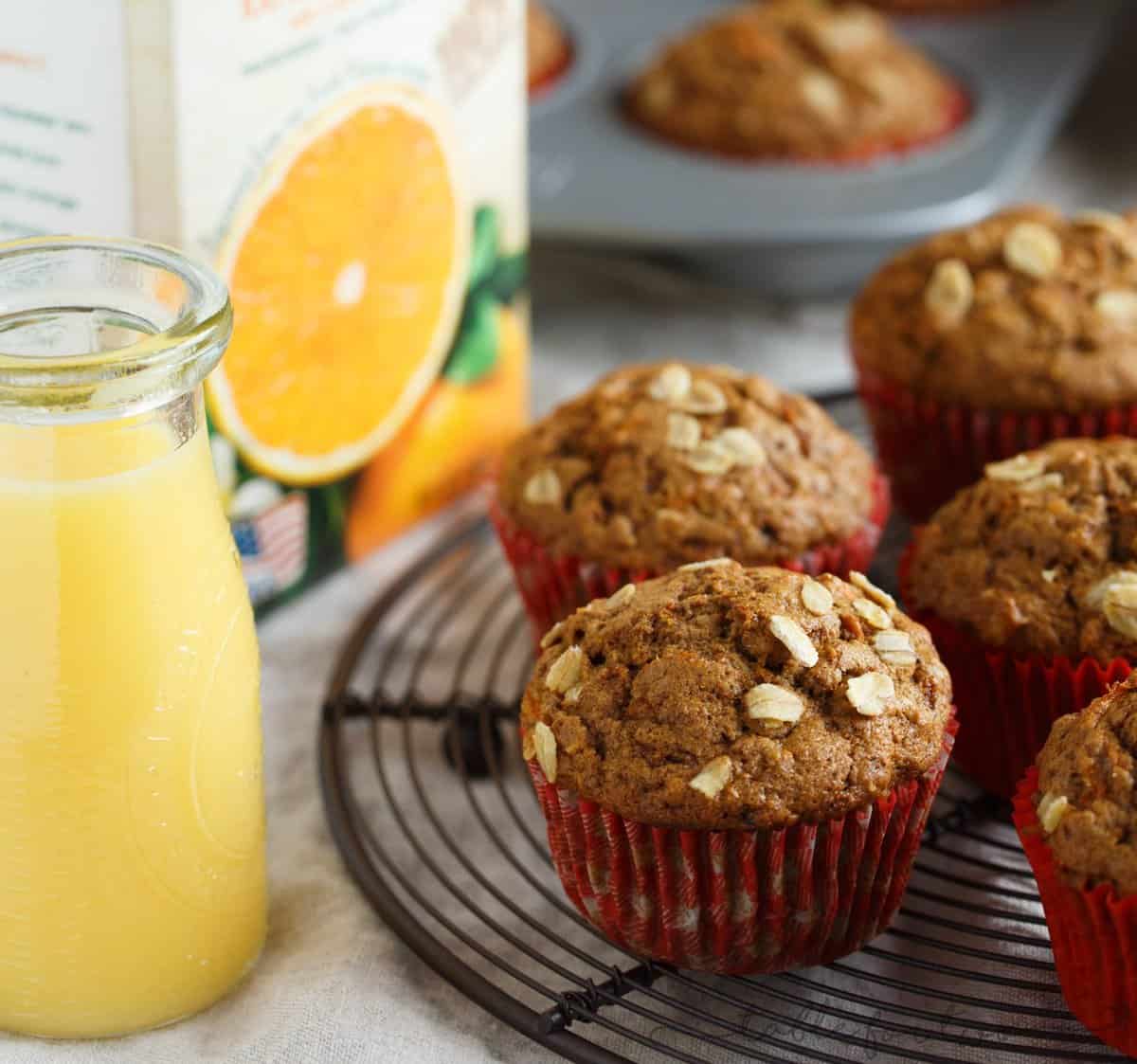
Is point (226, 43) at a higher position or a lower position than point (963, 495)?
higher

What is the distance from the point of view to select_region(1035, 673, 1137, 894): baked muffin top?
50.5 inches

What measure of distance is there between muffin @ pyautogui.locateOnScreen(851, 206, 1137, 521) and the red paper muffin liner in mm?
687

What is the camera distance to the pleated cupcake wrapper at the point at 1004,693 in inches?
62.8

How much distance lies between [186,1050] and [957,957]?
2.34ft

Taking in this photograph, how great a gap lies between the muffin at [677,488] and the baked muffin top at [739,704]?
232 millimetres

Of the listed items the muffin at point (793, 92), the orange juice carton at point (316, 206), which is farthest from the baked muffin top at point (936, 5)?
the orange juice carton at point (316, 206)

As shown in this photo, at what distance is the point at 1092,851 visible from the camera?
1.29 meters

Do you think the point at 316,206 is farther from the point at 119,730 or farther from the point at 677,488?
the point at 119,730

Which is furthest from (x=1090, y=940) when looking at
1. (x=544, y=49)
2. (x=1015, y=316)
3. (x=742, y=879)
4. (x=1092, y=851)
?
(x=544, y=49)

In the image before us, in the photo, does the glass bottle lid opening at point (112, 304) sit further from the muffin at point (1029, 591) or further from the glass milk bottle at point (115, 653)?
the muffin at point (1029, 591)

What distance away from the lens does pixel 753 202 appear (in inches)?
104

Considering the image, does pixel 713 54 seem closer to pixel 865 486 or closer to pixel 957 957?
pixel 865 486

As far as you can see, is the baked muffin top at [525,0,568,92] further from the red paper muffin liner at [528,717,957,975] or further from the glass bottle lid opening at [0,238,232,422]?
the red paper muffin liner at [528,717,957,975]

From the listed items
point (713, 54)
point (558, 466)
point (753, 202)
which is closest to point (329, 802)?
point (558, 466)
